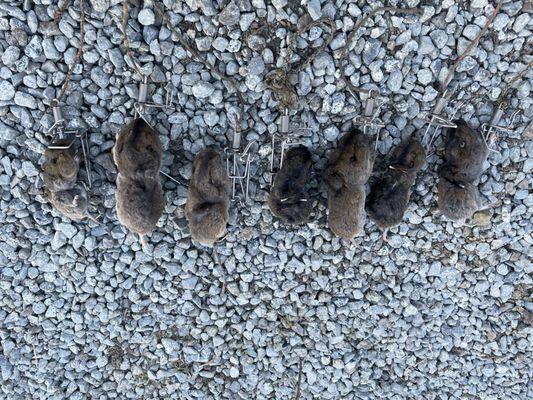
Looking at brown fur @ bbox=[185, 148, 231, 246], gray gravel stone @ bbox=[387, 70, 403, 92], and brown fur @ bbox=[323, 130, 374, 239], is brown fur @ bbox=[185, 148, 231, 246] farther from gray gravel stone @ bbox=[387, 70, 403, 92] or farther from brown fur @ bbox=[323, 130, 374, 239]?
gray gravel stone @ bbox=[387, 70, 403, 92]

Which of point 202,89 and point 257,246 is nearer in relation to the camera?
point 202,89

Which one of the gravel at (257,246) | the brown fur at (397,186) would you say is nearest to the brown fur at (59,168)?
the gravel at (257,246)

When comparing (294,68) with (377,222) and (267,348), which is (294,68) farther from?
(267,348)

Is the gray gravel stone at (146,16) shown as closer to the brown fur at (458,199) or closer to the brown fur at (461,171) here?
the brown fur at (461,171)

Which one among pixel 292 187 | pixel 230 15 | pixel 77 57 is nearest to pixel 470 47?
pixel 292 187

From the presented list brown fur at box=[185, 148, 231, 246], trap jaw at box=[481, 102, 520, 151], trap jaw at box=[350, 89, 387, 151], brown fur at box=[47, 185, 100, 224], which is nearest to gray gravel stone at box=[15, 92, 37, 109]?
brown fur at box=[47, 185, 100, 224]

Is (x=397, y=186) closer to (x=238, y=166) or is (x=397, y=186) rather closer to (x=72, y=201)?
(x=238, y=166)
